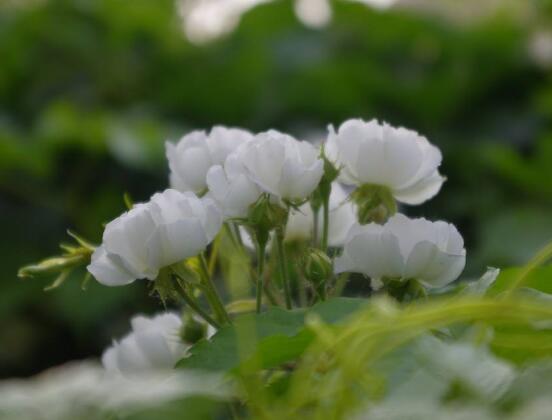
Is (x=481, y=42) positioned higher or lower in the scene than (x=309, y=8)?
lower

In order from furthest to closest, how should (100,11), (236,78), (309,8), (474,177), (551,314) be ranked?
(309,8), (100,11), (236,78), (474,177), (551,314)

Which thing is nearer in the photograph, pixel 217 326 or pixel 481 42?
pixel 217 326

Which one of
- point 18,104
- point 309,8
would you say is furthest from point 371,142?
point 309,8

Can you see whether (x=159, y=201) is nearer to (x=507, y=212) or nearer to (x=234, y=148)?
(x=234, y=148)

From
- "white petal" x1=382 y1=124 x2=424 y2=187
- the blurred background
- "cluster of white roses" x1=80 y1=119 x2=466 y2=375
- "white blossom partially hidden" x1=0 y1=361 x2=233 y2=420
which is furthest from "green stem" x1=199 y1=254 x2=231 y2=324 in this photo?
the blurred background

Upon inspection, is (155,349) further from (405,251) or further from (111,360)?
(405,251)

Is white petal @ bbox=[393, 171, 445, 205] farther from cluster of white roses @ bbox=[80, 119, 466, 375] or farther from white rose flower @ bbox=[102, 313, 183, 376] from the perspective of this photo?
white rose flower @ bbox=[102, 313, 183, 376]
